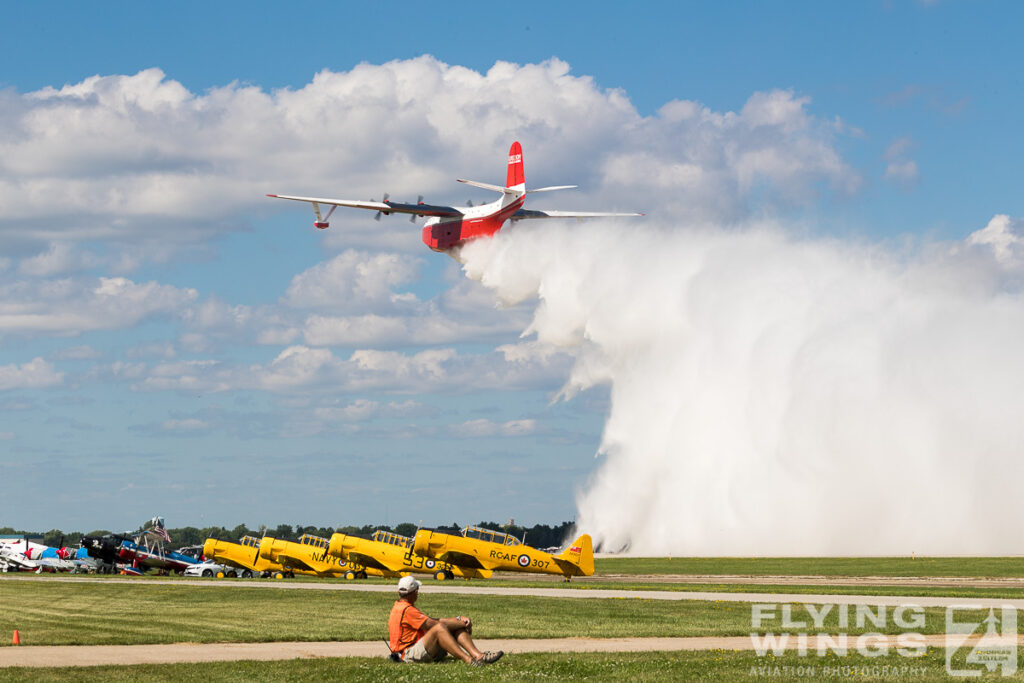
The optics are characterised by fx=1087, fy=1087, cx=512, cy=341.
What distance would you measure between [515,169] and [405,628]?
182ft

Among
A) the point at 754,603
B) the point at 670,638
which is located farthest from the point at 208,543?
the point at 670,638

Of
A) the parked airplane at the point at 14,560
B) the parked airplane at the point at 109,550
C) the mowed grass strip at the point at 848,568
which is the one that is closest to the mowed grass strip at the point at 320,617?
the parked airplane at the point at 109,550

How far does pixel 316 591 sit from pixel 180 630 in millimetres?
17368

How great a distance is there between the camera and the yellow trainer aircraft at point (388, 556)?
62000 millimetres

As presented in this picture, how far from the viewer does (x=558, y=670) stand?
55.1 ft

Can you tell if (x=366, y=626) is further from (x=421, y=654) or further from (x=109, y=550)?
(x=109, y=550)

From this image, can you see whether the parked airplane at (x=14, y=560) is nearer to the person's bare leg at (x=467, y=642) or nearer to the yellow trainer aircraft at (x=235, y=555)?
the yellow trainer aircraft at (x=235, y=555)

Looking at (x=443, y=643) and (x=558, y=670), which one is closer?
(x=558, y=670)

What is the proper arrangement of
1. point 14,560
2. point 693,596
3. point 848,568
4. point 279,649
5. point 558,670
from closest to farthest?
point 558,670 < point 279,649 < point 693,596 < point 848,568 < point 14,560

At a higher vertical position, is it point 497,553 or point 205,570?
point 497,553

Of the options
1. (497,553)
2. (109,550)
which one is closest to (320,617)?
(497,553)

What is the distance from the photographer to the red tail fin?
7012 cm

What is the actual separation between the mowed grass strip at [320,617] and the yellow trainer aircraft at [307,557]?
20748mm

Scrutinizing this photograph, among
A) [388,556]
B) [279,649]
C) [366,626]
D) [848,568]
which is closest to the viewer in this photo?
[279,649]
